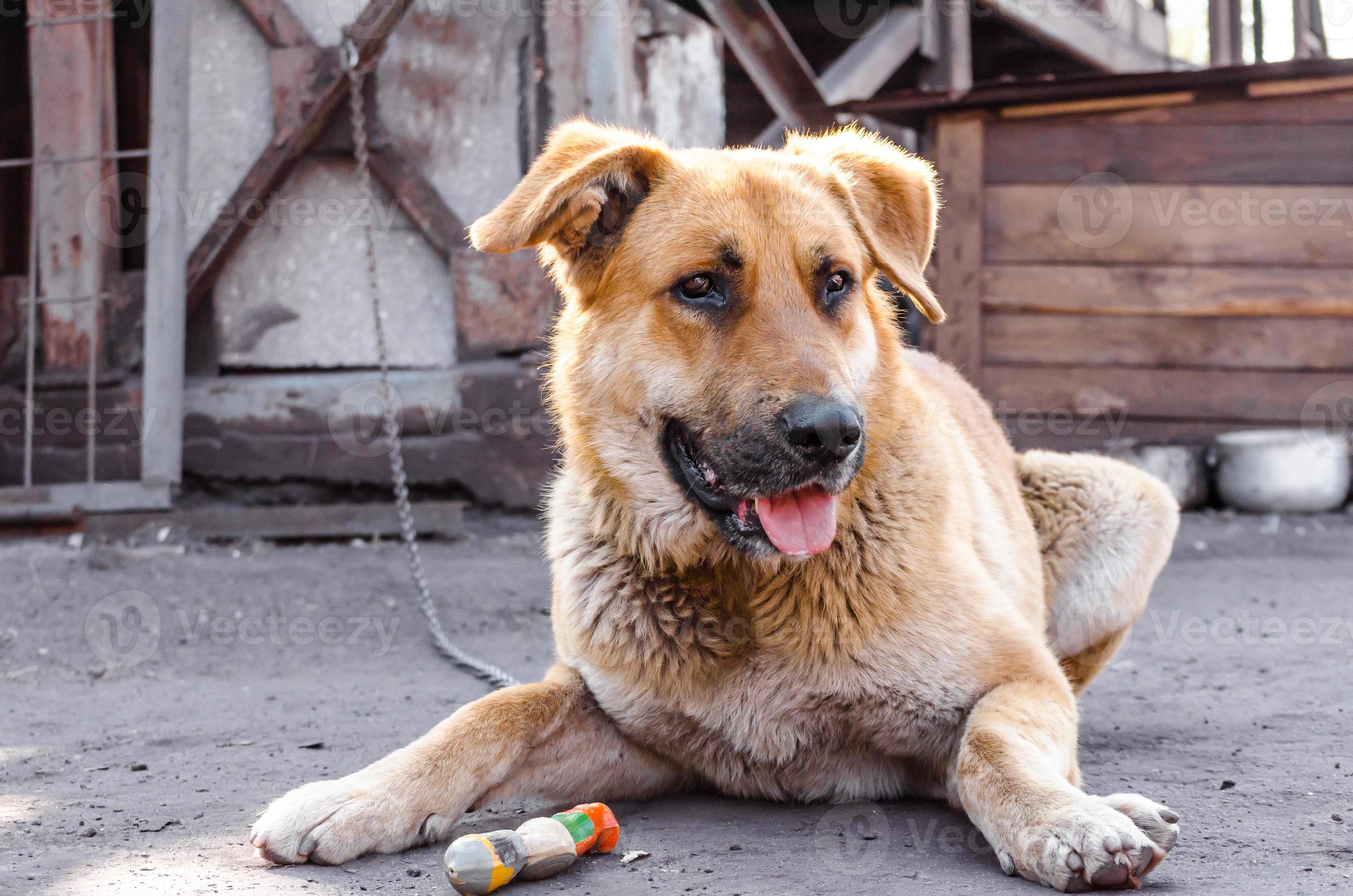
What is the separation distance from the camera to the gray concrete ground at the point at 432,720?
2262mm

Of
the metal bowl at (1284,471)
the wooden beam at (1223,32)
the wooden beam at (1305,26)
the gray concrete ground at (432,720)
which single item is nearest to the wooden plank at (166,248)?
the gray concrete ground at (432,720)

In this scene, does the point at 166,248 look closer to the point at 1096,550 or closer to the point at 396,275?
the point at 396,275

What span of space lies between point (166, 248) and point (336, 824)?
477 cm

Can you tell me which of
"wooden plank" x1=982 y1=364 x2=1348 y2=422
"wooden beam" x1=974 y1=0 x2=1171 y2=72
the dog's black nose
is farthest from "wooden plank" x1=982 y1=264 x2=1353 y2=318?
the dog's black nose

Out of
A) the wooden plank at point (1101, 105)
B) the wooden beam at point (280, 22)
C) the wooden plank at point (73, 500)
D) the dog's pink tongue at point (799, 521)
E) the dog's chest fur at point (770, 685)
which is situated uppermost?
the wooden beam at point (280, 22)

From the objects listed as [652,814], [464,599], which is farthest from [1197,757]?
[464,599]

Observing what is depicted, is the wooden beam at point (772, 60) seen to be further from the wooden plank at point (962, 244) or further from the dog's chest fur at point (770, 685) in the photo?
the dog's chest fur at point (770, 685)

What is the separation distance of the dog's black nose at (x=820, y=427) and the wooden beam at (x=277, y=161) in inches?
185

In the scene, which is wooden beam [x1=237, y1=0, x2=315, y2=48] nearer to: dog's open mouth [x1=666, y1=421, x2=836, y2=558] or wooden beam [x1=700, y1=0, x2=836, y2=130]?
wooden beam [x1=700, y1=0, x2=836, y2=130]

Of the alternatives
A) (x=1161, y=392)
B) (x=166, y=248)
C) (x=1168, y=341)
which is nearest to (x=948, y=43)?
(x=1168, y=341)

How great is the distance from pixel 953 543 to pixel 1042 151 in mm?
5699

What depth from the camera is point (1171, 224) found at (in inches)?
302

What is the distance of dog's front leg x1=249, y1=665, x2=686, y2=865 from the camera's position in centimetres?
238

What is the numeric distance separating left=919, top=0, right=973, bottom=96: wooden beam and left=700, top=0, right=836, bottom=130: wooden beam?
7.08ft
